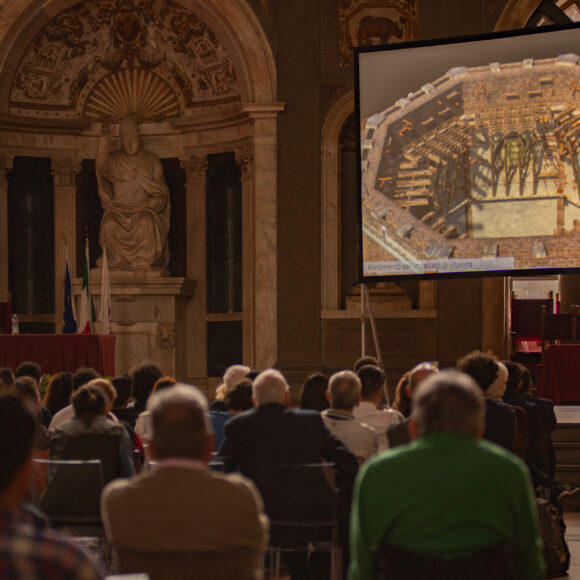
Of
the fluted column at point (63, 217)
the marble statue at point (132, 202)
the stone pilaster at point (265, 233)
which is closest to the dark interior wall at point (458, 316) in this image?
the stone pilaster at point (265, 233)

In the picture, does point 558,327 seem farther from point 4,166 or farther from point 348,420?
point 348,420

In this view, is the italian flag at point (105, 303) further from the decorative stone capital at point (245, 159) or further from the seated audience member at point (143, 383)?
the seated audience member at point (143, 383)

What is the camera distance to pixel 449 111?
32.8 feet

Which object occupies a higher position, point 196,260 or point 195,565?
point 196,260

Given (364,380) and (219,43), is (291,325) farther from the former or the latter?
(364,380)

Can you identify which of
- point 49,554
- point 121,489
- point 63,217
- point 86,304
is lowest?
point 121,489

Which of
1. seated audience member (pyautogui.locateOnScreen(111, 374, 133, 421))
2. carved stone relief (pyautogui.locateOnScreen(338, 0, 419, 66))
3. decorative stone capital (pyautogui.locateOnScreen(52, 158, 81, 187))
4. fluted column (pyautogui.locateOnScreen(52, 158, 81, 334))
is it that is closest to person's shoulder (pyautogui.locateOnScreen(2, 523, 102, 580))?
seated audience member (pyautogui.locateOnScreen(111, 374, 133, 421))

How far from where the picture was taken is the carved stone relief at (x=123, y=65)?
1344 centimetres

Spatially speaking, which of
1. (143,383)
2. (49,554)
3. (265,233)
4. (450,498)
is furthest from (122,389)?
(265,233)

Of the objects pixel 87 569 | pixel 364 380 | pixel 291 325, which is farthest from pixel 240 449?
pixel 291 325

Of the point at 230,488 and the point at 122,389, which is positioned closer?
the point at 230,488

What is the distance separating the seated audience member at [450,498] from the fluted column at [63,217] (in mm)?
11667

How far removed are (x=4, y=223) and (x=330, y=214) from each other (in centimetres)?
451

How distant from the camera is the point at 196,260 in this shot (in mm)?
13734
